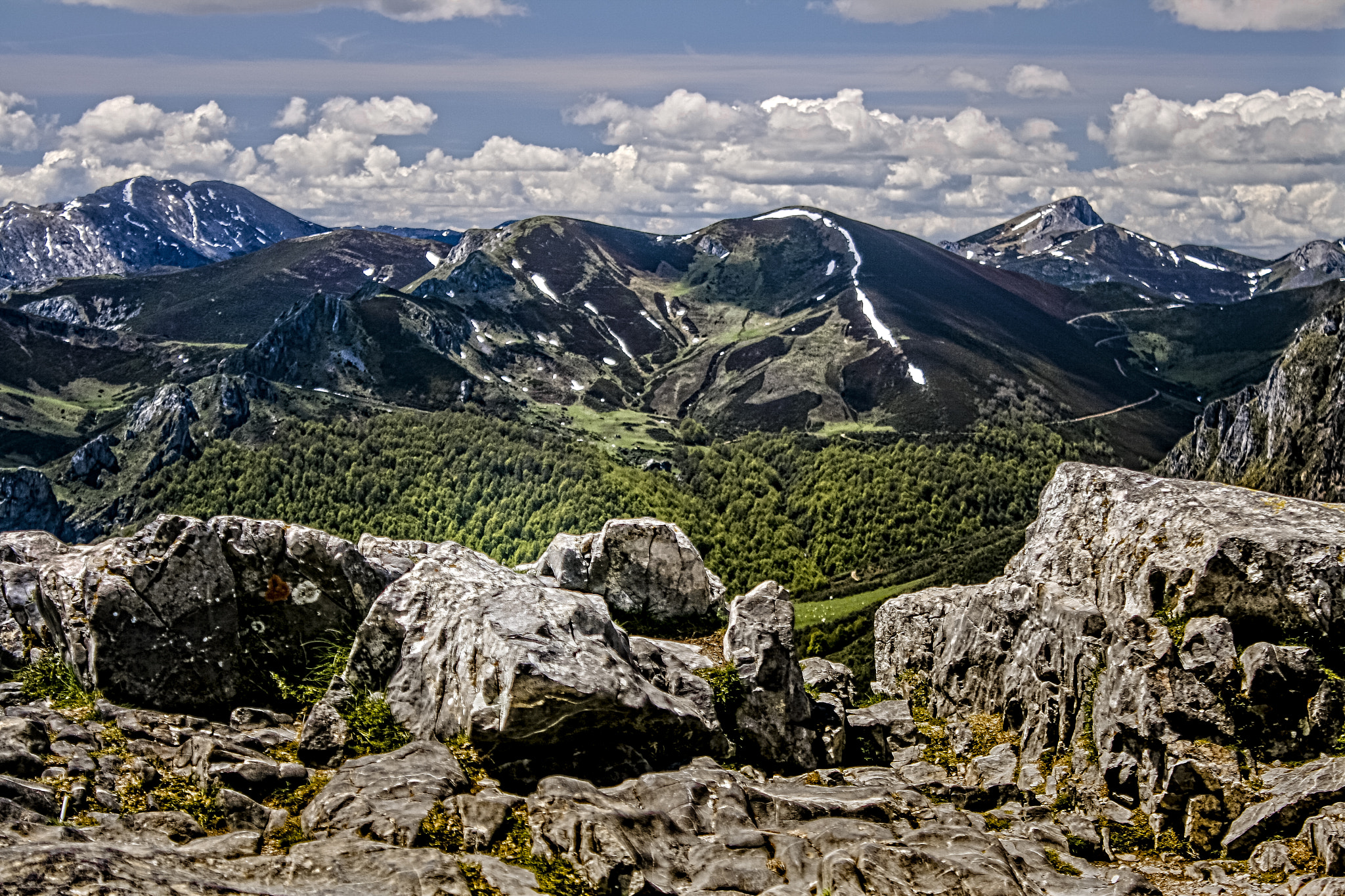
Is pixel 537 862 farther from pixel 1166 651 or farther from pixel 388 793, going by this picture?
pixel 1166 651

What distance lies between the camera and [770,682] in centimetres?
2578

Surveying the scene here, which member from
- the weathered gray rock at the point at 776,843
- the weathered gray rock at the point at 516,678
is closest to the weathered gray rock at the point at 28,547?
the weathered gray rock at the point at 516,678

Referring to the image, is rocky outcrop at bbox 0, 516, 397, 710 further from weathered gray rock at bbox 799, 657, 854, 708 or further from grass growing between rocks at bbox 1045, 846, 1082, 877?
grass growing between rocks at bbox 1045, 846, 1082, 877

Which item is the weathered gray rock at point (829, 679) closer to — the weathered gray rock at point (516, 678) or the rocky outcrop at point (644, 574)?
the rocky outcrop at point (644, 574)

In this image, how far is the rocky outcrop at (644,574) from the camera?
107ft

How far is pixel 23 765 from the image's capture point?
16.7 meters

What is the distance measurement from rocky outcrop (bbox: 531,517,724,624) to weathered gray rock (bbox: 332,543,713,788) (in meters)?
8.74

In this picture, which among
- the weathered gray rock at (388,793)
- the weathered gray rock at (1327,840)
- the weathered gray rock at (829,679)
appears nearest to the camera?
the weathered gray rock at (388,793)

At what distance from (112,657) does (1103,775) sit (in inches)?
948

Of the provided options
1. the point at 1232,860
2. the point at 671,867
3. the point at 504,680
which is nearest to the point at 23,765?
the point at 504,680

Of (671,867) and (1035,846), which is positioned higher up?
(671,867)

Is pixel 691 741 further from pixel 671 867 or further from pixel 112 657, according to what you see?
pixel 112 657

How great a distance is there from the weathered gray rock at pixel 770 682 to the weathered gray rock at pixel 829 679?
16.2ft

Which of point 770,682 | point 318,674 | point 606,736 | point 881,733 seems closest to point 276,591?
point 318,674
